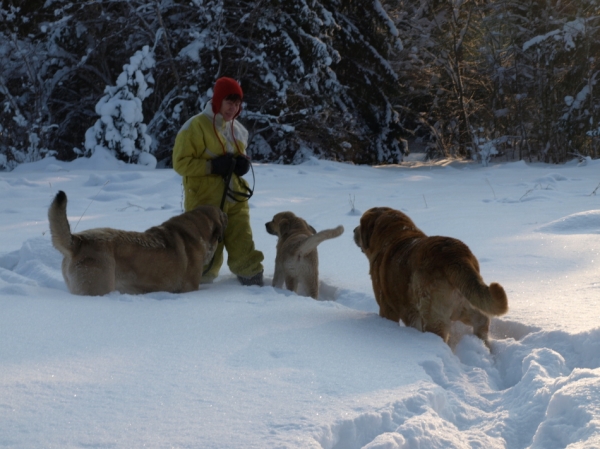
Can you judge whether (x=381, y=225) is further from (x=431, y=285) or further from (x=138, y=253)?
(x=138, y=253)

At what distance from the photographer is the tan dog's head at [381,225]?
442 centimetres

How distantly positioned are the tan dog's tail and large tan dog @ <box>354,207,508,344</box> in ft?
6.92

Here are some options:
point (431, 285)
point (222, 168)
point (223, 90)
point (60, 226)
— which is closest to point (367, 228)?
point (431, 285)

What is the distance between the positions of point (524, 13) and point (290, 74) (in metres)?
10.4

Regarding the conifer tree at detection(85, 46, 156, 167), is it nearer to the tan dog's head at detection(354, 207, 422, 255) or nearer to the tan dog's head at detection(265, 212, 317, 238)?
Result: the tan dog's head at detection(265, 212, 317, 238)

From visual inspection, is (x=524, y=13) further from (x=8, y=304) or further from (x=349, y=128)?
(x=8, y=304)

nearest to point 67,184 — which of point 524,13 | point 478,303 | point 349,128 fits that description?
point 478,303

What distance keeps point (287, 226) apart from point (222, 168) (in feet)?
2.74

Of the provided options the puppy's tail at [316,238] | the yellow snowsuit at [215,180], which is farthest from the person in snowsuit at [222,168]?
the puppy's tail at [316,238]

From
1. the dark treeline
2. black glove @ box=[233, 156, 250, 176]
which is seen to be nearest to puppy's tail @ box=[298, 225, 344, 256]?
black glove @ box=[233, 156, 250, 176]

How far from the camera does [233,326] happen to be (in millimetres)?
3609

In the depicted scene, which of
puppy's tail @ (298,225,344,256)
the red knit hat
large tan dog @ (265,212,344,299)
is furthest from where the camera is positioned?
the red knit hat

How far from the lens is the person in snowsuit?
5699 mm

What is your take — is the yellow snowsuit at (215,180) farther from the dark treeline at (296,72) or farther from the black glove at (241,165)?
the dark treeline at (296,72)
